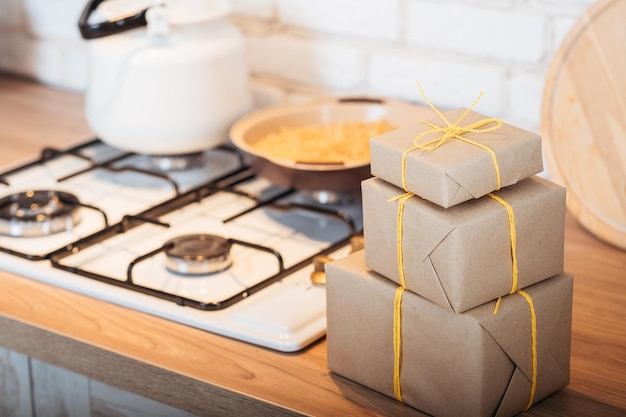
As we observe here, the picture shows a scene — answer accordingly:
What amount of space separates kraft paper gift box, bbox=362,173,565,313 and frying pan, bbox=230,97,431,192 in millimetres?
387

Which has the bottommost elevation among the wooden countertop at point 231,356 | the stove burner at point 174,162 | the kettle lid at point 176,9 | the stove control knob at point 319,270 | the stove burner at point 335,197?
the wooden countertop at point 231,356

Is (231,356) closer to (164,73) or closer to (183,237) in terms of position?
(183,237)

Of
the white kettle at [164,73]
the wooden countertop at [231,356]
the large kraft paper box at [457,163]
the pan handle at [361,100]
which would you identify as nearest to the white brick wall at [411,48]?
the pan handle at [361,100]

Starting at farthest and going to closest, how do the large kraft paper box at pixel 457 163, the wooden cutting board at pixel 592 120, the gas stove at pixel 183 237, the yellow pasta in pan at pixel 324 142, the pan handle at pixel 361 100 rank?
the pan handle at pixel 361 100 < the yellow pasta in pan at pixel 324 142 < the wooden cutting board at pixel 592 120 < the gas stove at pixel 183 237 < the large kraft paper box at pixel 457 163

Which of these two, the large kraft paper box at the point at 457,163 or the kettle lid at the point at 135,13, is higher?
the kettle lid at the point at 135,13

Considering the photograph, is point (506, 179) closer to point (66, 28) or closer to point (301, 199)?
point (301, 199)

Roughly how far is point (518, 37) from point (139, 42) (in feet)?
1.87

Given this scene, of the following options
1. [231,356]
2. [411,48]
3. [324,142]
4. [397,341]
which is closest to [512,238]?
[397,341]

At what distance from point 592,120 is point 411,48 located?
35 centimetres

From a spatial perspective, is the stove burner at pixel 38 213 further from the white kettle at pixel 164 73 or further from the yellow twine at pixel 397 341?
the yellow twine at pixel 397 341

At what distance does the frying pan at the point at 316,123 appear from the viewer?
1356mm

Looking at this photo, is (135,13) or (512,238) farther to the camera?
(135,13)

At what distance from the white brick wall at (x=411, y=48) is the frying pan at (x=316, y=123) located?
0.08 meters

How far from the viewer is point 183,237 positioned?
4.29 feet
